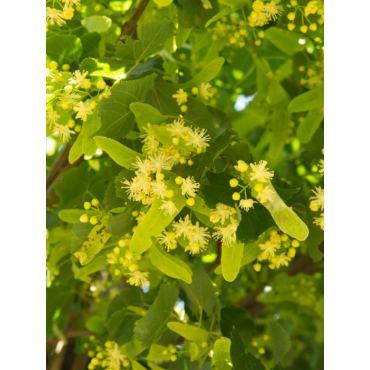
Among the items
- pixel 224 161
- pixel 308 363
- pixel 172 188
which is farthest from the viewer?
pixel 308 363

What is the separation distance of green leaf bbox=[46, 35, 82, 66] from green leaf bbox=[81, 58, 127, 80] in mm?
100

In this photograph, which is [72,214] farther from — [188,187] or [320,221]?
[320,221]

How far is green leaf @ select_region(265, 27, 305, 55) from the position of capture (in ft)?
3.04

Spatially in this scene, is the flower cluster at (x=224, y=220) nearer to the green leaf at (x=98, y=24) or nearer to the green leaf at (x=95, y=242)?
the green leaf at (x=95, y=242)

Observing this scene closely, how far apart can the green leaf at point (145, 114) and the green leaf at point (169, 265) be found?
0.20 m

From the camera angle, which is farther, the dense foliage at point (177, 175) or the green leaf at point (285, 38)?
the green leaf at point (285, 38)

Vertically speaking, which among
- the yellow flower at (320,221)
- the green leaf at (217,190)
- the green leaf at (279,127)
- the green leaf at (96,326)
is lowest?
the green leaf at (96,326)

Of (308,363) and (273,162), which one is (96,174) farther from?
(308,363)

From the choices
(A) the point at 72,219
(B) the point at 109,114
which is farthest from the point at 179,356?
(B) the point at 109,114

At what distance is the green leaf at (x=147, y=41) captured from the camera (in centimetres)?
66

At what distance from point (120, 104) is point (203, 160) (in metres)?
0.16

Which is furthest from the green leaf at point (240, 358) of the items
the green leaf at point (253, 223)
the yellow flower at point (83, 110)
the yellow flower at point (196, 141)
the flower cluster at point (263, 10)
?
the flower cluster at point (263, 10)

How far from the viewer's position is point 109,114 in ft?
1.98
